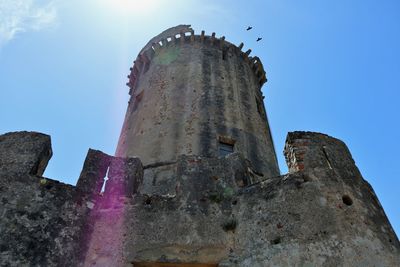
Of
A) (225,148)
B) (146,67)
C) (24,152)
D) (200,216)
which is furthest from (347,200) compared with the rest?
(146,67)

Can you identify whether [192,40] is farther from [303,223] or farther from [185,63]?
[303,223]

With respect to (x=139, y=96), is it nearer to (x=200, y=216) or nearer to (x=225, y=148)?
(x=225, y=148)

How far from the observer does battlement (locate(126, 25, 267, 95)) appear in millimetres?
15255

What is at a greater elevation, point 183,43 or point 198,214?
point 183,43

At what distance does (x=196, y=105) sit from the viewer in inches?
475

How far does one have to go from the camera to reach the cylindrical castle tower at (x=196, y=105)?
36.3 feet

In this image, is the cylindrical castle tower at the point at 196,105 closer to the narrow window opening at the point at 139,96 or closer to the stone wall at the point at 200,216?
the narrow window opening at the point at 139,96

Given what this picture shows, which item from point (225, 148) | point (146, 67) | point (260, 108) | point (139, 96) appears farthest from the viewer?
point (146, 67)

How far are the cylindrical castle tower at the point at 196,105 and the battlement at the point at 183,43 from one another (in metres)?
0.04

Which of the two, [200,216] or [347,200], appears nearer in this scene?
[347,200]

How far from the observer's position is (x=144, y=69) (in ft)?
51.3

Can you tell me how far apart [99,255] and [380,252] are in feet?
14.2

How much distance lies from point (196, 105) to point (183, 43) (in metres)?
4.13

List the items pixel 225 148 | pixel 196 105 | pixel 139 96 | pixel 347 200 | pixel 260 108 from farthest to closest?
pixel 260 108 → pixel 139 96 → pixel 196 105 → pixel 225 148 → pixel 347 200
